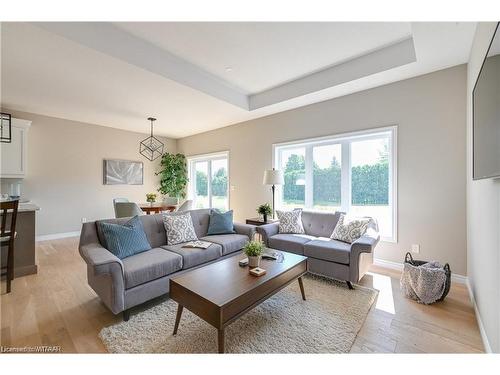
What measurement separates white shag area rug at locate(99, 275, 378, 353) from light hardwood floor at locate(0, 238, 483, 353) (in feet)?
0.37

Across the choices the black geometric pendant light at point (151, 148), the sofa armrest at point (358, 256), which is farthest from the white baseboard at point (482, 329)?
the black geometric pendant light at point (151, 148)

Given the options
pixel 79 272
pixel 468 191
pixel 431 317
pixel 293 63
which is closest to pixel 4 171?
pixel 79 272

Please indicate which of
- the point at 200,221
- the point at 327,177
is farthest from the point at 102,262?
the point at 327,177

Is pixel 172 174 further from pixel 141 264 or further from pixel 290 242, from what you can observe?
pixel 141 264

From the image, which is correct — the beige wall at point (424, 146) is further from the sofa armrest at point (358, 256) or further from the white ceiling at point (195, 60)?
the sofa armrest at point (358, 256)

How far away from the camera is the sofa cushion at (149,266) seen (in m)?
1.95

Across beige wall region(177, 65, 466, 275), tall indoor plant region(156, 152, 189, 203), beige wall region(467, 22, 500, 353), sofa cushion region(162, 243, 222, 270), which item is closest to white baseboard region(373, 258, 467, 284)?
beige wall region(177, 65, 466, 275)

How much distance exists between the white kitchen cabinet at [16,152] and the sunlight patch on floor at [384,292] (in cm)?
606

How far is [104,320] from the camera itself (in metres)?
1.94

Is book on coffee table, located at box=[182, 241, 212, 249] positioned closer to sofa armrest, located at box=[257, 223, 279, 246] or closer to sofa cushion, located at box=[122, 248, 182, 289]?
sofa cushion, located at box=[122, 248, 182, 289]

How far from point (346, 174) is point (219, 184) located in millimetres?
3353

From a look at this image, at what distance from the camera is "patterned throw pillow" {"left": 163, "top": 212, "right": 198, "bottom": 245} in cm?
278

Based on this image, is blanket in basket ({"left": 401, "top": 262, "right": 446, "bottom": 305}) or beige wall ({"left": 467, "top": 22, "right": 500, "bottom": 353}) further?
blanket in basket ({"left": 401, "top": 262, "right": 446, "bottom": 305})

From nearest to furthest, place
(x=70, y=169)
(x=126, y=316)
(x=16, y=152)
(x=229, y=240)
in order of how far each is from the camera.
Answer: (x=126, y=316)
(x=229, y=240)
(x=16, y=152)
(x=70, y=169)
